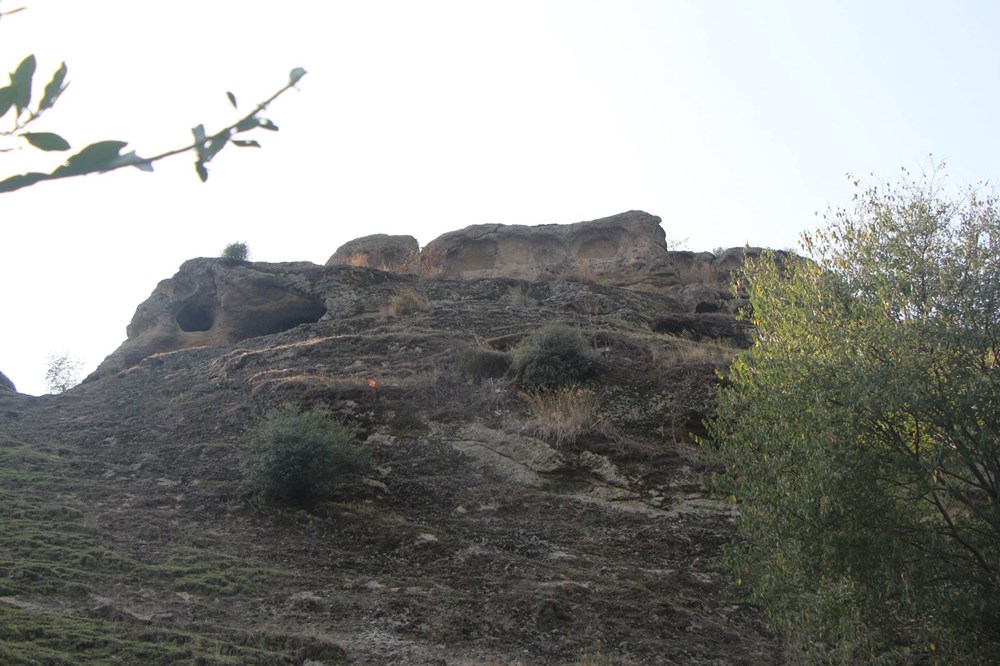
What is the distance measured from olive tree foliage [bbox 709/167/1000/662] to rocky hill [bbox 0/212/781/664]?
1237 millimetres

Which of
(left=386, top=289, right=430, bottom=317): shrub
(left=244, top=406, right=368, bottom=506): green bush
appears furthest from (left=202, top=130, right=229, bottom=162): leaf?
(left=386, top=289, right=430, bottom=317): shrub

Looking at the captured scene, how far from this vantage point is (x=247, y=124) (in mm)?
2326

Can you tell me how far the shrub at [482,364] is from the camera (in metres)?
16.3

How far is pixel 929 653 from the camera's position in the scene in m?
7.91

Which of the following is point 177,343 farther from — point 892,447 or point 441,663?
point 892,447

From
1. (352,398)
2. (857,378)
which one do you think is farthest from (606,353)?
(857,378)

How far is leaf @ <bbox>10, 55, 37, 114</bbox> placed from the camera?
2.19 m

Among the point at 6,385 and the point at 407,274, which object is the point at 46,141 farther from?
the point at 407,274

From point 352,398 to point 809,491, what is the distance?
9296 mm

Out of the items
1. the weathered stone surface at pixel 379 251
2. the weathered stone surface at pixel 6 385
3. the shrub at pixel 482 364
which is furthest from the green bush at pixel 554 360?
the weathered stone surface at pixel 379 251

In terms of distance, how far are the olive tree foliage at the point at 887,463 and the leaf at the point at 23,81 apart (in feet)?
22.1

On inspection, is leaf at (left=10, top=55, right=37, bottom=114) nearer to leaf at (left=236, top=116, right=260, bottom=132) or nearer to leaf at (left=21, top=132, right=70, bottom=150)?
leaf at (left=21, top=132, right=70, bottom=150)

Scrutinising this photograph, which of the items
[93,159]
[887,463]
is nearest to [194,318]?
[887,463]

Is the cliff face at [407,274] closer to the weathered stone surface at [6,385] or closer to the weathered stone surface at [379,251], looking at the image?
the weathered stone surface at [379,251]
